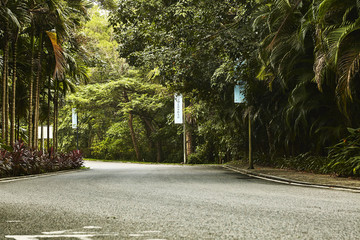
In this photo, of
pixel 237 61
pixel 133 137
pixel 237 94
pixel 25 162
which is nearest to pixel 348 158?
pixel 237 61

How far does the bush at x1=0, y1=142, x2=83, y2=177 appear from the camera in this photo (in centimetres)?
1590

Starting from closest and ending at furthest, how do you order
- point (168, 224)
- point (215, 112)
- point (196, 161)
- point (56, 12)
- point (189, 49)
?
point (168, 224) → point (56, 12) → point (189, 49) → point (215, 112) → point (196, 161)

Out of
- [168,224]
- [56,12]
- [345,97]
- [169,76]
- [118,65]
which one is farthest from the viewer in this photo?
[118,65]

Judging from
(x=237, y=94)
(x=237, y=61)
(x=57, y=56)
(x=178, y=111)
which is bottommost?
(x=237, y=94)

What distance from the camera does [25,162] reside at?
17.0 metres

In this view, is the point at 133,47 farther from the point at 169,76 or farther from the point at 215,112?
the point at 215,112

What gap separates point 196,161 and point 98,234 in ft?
102

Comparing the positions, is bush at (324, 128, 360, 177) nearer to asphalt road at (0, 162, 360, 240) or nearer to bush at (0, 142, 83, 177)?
asphalt road at (0, 162, 360, 240)

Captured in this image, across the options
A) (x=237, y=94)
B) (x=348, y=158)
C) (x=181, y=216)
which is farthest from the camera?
(x=237, y=94)

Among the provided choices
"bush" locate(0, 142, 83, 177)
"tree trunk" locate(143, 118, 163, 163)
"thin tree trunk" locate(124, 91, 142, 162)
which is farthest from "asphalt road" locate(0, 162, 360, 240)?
"tree trunk" locate(143, 118, 163, 163)

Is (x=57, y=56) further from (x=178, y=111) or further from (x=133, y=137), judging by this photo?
(x=133, y=137)

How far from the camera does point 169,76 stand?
19.8 m

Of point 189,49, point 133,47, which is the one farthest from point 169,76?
point 133,47

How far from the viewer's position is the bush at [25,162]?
52.2ft
